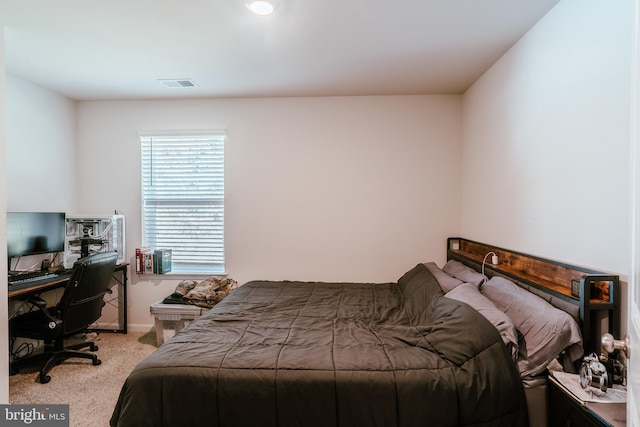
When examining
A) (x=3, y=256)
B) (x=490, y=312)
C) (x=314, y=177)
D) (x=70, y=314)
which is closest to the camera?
(x=490, y=312)

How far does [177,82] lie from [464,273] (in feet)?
10.2

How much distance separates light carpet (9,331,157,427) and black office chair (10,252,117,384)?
83 mm

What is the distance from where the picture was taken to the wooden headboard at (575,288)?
134 cm

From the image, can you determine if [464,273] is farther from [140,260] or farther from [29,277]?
[29,277]

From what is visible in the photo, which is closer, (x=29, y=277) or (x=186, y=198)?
(x=29, y=277)

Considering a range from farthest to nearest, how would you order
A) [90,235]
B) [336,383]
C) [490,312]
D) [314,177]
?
[314,177]
[90,235]
[490,312]
[336,383]

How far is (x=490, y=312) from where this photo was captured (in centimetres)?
Result: 161

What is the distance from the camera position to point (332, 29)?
2.00m

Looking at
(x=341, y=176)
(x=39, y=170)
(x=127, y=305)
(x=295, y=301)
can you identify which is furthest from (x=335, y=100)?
(x=127, y=305)

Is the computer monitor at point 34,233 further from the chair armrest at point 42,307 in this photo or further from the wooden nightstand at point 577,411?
the wooden nightstand at point 577,411

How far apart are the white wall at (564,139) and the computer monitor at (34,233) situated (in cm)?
401

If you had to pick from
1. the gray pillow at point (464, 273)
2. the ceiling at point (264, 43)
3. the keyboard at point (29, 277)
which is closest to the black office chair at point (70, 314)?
the keyboard at point (29, 277)

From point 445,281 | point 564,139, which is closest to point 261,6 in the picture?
point 564,139

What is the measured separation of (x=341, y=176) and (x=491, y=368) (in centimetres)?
223
